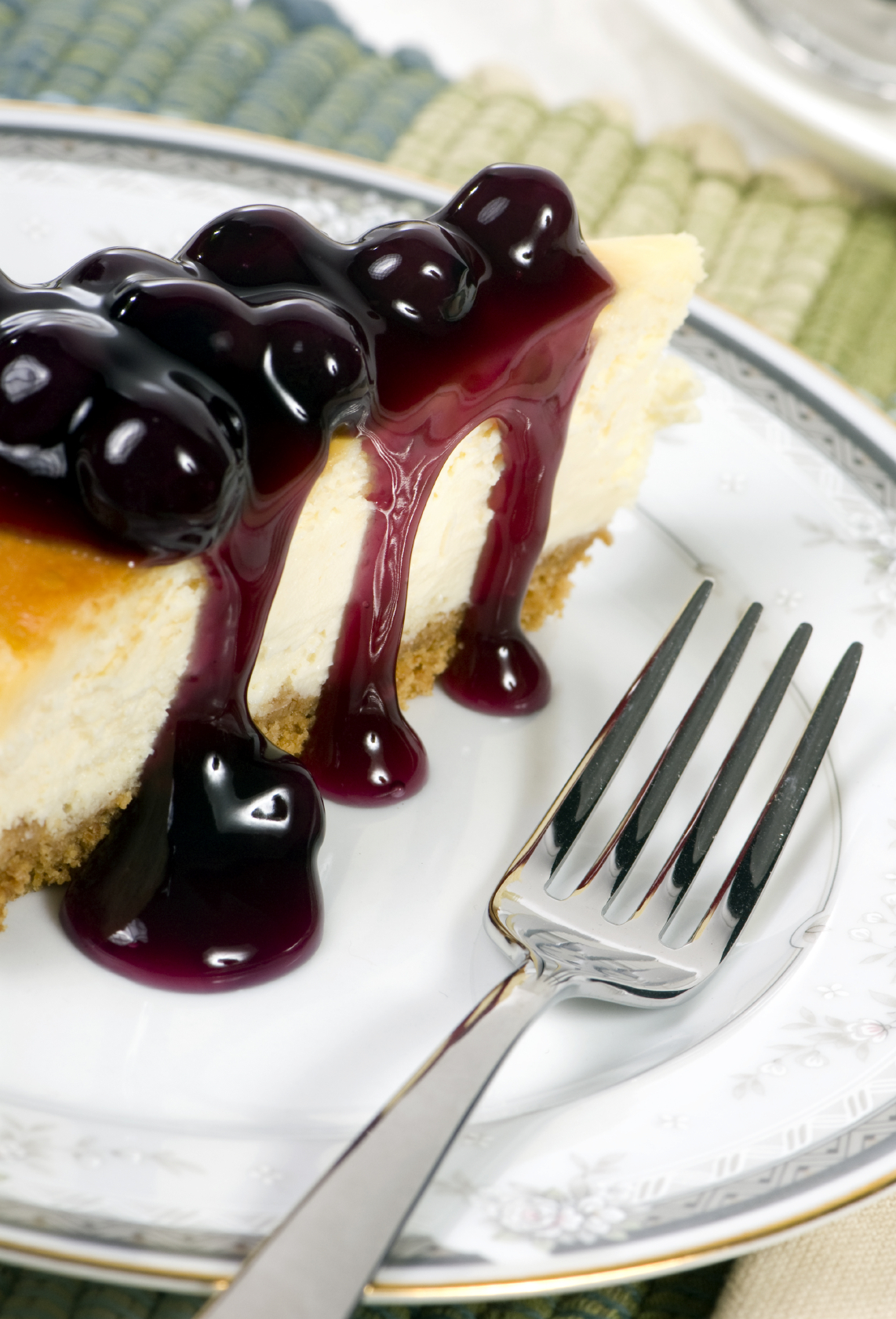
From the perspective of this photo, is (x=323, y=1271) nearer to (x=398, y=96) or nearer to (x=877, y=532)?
(x=877, y=532)

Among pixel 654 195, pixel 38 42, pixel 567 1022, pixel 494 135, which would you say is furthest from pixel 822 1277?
pixel 38 42

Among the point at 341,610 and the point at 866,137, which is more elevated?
the point at 866,137

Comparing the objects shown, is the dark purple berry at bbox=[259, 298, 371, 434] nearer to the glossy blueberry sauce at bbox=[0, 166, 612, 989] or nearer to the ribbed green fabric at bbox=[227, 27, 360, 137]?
the glossy blueberry sauce at bbox=[0, 166, 612, 989]

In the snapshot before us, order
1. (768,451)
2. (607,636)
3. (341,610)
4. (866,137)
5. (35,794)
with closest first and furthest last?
1. (35,794)
2. (341,610)
3. (607,636)
4. (768,451)
5. (866,137)

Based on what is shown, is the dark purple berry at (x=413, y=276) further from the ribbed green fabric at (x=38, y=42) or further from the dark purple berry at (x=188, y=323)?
the ribbed green fabric at (x=38, y=42)

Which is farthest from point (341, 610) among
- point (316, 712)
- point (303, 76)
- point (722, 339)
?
point (303, 76)

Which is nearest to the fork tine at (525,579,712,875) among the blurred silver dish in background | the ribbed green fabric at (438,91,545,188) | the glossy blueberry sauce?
the glossy blueberry sauce
